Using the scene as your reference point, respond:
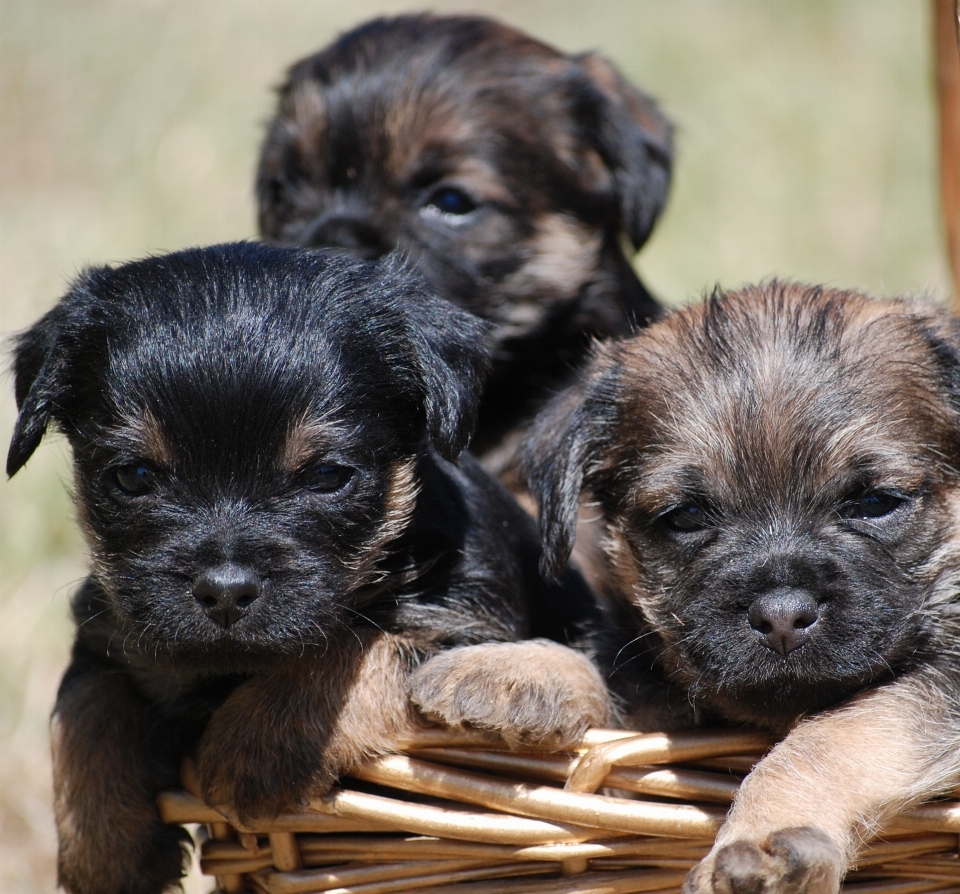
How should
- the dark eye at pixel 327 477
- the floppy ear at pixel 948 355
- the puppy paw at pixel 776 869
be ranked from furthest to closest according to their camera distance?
the floppy ear at pixel 948 355, the dark eye at pixel 327 477, the puppy paw at pixel 776 869

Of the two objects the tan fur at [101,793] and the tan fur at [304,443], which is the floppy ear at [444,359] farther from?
the tan fur at [101,793]

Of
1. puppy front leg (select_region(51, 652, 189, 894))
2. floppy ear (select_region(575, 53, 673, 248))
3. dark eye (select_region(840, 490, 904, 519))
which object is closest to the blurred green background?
floppy ear (select_region(575, 53, 673, 248))

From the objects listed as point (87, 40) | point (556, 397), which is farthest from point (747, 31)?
point (556, 397)

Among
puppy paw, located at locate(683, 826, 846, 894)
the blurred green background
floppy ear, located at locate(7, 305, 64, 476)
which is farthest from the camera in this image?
the blurred green background

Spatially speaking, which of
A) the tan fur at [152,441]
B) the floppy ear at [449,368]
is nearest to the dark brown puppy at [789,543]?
the floppy ear at [449,368]

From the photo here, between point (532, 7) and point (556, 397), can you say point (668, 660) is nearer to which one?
point (556, 397)

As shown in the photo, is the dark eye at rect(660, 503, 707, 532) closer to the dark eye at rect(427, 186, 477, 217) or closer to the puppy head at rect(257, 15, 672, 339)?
the puppy head at rect(257, 15, 672, 339)

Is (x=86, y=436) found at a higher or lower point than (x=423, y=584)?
higher
